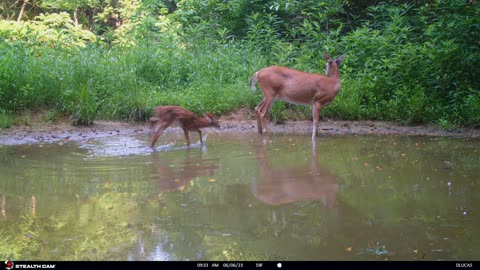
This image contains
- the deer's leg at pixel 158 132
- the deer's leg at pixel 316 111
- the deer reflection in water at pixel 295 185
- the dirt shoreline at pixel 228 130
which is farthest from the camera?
the deer's leg at pixel 316 111

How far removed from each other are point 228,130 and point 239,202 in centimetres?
505

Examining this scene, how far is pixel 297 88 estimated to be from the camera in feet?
36.7

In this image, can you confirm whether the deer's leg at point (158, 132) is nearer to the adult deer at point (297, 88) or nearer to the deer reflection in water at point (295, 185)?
the deer reflection in water at point (295, 185)

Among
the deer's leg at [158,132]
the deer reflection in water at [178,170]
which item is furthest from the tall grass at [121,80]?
the deer reflection in water at [178,170]

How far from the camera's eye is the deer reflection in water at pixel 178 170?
7017mm

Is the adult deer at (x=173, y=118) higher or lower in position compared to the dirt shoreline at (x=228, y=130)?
higher

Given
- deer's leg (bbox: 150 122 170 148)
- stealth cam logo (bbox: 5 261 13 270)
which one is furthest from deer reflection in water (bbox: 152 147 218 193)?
stealth cam logo (bbox: 5 261 13 270)

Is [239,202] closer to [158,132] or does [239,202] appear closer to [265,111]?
[158,132]

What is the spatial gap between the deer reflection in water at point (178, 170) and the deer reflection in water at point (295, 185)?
72 centimetres

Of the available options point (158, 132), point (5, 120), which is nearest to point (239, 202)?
point (158, 132)

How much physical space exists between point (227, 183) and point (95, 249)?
2.51 meters

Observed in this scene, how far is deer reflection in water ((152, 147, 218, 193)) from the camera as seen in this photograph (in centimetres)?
702

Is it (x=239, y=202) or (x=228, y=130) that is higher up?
(x=239, y=202)

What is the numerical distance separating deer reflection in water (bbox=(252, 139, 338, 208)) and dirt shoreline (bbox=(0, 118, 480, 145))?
2947 mm
